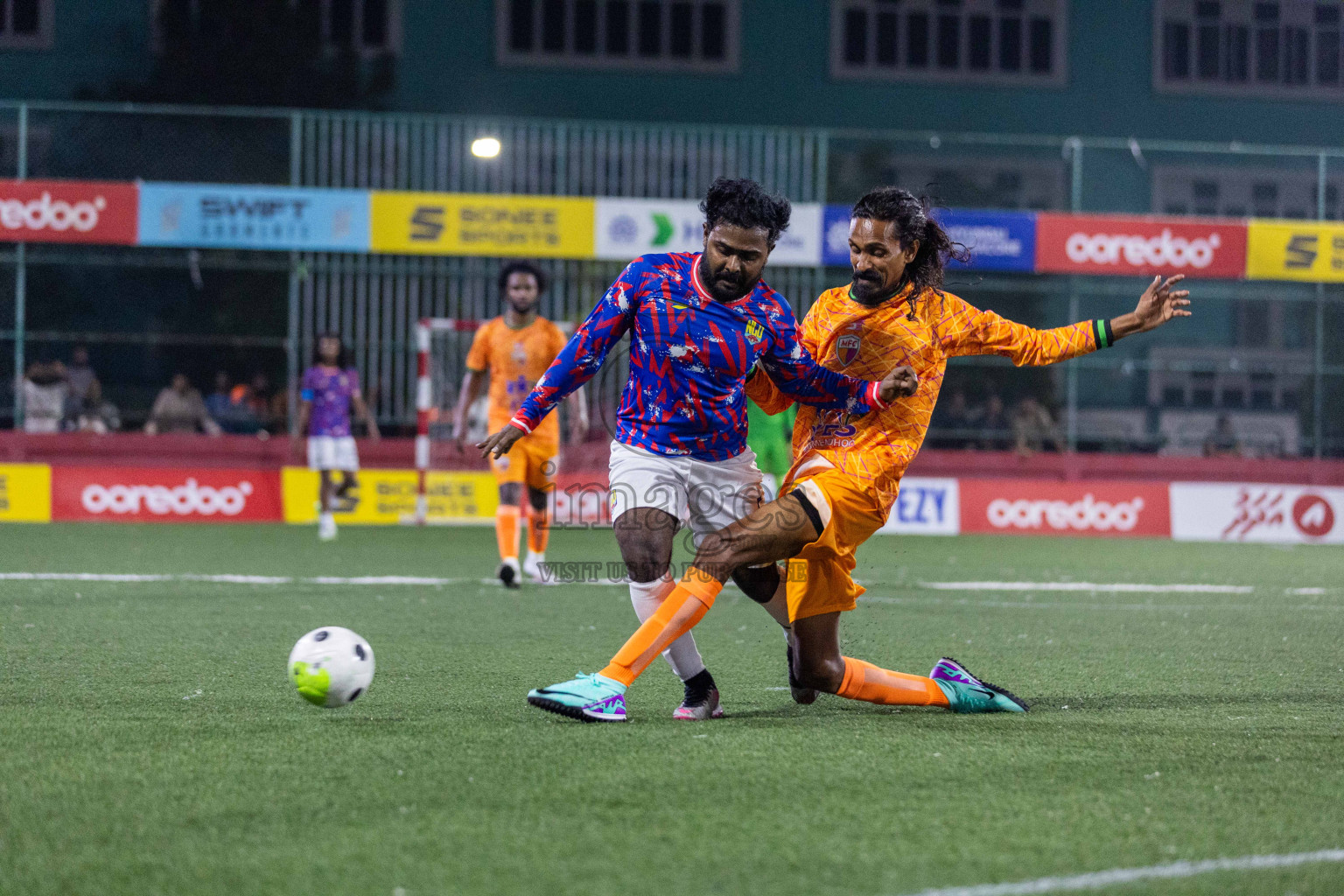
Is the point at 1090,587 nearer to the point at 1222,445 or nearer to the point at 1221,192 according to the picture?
the point at 1222,445

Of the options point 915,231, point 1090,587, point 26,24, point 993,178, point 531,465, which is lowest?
point 1090,587

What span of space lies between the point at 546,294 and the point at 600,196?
145cm

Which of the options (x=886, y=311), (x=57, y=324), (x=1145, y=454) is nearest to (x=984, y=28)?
(x=1145, y=454)

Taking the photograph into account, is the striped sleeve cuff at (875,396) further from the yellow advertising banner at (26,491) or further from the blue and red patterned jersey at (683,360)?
the yellow advertising banner at (26,491)

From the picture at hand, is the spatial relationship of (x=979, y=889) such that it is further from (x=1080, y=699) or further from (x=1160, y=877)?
(x=1080, y=699)

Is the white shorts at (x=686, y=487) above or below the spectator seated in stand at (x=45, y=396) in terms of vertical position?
below

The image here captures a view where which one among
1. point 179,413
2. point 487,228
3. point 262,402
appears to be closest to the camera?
point 487,228

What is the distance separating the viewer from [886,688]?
5105 millimetres

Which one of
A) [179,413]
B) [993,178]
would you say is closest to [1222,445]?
[993,178]

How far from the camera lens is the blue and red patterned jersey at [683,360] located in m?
4.84

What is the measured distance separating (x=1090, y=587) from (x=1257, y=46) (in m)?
21.7

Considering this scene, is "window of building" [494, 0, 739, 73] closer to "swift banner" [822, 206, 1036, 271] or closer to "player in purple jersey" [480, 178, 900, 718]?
"swift banner" [822, 206, 1036, 271]

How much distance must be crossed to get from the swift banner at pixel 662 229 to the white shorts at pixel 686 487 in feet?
39.5

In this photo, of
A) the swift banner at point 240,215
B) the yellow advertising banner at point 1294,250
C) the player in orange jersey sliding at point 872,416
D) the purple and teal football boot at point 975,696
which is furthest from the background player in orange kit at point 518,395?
the yellow advertising banner at point 1294,250
